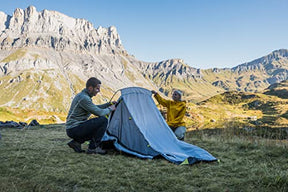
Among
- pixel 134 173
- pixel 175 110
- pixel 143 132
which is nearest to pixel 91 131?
pixel 143 132

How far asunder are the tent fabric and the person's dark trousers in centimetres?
74

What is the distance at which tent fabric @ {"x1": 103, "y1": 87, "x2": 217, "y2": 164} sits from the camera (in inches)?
227

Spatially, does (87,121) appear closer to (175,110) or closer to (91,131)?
(91,131)

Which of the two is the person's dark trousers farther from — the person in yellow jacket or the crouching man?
the person in yellow jacket

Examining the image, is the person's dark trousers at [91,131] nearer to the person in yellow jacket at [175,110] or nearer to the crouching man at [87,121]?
the crouching man at [87,121]

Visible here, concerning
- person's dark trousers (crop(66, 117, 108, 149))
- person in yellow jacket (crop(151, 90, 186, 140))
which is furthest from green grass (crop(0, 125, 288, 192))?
person in yellow jacket (crop(151, 90, 186, 140))

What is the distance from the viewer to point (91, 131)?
598 centimetres

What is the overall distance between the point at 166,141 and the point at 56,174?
10.9 ft

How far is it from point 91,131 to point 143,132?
1444mm

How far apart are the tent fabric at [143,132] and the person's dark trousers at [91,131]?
742 mm

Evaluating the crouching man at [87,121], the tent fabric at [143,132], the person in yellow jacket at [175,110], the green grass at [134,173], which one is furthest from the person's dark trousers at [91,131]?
the person in yellow jacket at [175,110]

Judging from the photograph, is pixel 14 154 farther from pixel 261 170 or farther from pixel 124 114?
pixel 261 170

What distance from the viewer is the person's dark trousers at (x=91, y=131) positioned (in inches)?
231

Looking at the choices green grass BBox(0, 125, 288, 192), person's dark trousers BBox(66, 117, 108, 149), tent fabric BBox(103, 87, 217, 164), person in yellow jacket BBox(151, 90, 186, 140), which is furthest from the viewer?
person in yellow jacket BBox(151, 90, 186, 140)
